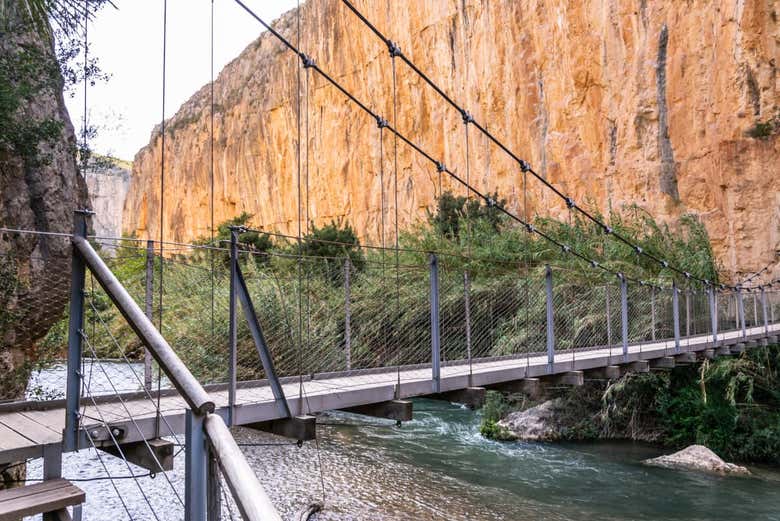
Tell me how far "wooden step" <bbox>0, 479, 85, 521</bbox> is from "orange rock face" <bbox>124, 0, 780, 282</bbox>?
10.5 feet

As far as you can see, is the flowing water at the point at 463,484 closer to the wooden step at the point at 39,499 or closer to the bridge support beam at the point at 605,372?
the bridge support beam at the point at 605,372

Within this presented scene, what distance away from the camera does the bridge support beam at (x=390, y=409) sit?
316cm

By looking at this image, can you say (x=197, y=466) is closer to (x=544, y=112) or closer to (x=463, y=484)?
(x=463, y=484)

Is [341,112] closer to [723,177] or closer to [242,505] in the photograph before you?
[723,177]

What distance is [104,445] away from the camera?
2006 millimetres

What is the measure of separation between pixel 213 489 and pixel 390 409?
6.62 feet

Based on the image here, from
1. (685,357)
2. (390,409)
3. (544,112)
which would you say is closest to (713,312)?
(685,357)

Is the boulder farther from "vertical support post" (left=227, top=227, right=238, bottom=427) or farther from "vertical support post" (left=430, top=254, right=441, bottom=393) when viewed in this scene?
"vertical support post" (left=227, top=227, right=238, bottom=427)

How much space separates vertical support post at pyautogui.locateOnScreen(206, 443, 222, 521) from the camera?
1.22 m

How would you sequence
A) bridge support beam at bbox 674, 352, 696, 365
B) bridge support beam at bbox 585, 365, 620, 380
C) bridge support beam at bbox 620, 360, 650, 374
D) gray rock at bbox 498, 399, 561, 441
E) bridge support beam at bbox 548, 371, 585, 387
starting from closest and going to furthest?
bridge support beam at bbox 548, 371, 585, 387
bridge support beam at bbox 585, 365, 620, 380
bridge support beam at bbox 620, 360, 650, 374
bridge support beam at bbox 674, 352, 696, 365
gray rock at bbox 498, 399, 561, 441

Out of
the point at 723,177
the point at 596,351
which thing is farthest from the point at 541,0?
the point at 596,351

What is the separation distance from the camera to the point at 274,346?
636 centimetres

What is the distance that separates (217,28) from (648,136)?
33.3ft

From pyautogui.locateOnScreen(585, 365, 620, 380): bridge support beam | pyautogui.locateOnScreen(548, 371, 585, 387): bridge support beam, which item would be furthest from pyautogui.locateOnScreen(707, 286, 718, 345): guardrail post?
pyautogui.locateOnScreen(548, 371, 585, 387): bridge support beam
